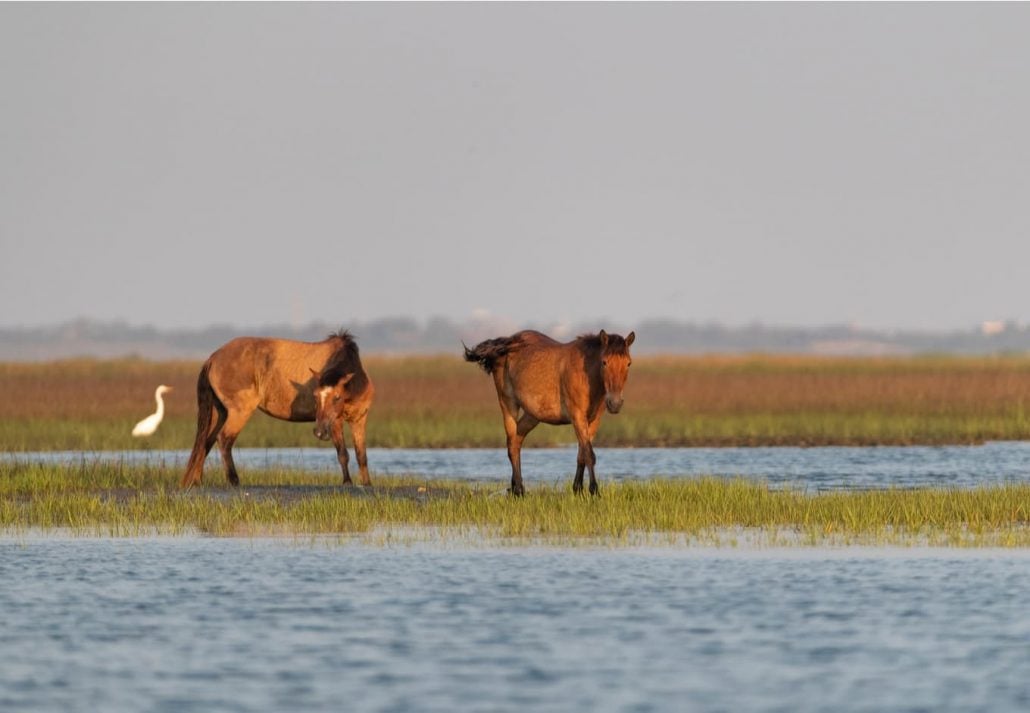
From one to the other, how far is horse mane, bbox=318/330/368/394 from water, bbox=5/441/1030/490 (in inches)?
80.4

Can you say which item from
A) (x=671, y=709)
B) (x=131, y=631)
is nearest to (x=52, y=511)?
(x=131, y=631)

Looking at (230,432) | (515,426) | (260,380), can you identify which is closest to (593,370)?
(515,426)

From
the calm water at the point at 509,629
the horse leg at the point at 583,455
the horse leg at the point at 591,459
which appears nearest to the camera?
the calm water at the point at 509,629

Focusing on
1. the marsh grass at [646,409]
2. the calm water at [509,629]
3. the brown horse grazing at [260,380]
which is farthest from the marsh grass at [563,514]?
the marsh grass at [646,409]

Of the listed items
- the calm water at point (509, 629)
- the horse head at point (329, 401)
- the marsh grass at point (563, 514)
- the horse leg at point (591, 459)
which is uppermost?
the horse head at point (329, 401)

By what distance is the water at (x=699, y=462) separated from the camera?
25547mm

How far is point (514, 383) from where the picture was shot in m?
21.1

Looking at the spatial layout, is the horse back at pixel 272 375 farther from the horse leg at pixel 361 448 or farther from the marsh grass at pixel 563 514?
the marsh grass at pixel 563 514

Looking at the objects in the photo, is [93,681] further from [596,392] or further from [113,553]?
[596,392]

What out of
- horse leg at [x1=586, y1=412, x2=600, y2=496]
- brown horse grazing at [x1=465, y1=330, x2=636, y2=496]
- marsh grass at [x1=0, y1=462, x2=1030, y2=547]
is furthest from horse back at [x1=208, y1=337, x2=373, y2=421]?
horse leg at [x1=586, y1=412, x2=600, y2=496]

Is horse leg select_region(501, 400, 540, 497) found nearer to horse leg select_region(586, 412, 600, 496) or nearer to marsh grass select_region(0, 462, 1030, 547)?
marsh grass select_region(0, 462, 1030, 547)

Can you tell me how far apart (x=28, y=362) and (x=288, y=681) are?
58.4 meters

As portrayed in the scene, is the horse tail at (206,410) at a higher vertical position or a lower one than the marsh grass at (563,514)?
higher

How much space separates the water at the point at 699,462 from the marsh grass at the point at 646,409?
145 cm
